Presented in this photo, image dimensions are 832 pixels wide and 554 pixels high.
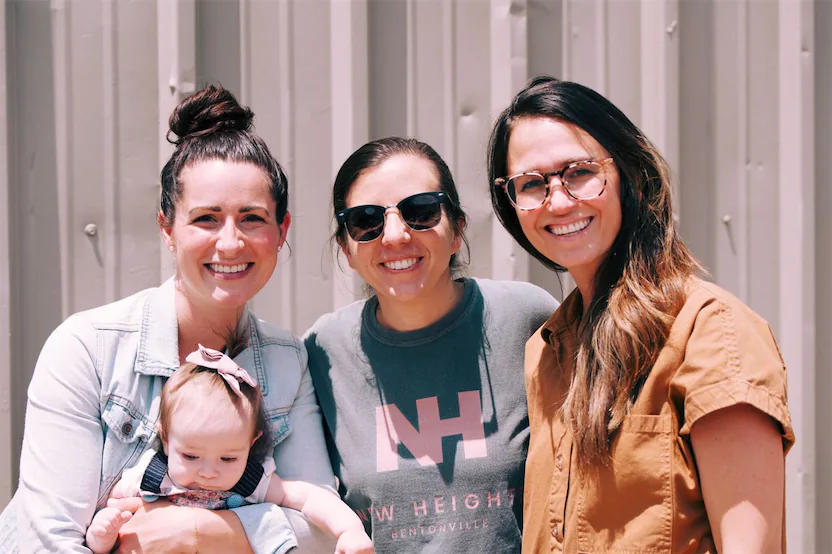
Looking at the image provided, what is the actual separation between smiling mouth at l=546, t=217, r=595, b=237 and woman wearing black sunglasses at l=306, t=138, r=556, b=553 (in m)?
0.44

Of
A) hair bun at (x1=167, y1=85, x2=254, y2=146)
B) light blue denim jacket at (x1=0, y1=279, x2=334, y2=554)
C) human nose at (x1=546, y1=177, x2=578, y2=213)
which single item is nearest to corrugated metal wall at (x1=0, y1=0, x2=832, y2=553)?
hair bun at (x1=167, y1=85, x2=254, y2=146)

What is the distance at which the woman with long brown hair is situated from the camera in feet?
5.17

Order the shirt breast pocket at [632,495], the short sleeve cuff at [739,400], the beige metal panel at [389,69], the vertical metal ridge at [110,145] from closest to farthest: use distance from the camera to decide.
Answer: the short sleeve cuff at [739,400] → the shirt breast pocket at [632,495] → the vertical metal ridge at [110,145] → the beige metal panel at [389,69]

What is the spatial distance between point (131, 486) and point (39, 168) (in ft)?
4.71

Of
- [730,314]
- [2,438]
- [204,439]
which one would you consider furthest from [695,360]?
[2,438]

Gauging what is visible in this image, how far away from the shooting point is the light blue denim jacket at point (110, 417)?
1979mm

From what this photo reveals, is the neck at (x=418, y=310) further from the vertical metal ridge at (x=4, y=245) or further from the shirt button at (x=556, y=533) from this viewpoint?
the vertical metal ridge at (x=4, y=245)

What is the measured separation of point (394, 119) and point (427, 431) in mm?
1365

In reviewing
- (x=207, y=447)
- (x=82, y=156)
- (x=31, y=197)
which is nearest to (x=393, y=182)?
(x=207, y=447)

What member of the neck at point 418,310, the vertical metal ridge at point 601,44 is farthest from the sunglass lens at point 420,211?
the vertical metal ridge at point 601,44

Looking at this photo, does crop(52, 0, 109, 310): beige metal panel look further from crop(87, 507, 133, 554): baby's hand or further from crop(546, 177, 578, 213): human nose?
crop(546, 177, 578, 213): human nose

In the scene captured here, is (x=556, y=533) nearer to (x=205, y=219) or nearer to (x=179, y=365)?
(x=179, y=365)

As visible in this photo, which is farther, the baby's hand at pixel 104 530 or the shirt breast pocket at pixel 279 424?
the shirt breast pocket at pixel 279 424

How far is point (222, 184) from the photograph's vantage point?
2160 millimetres
